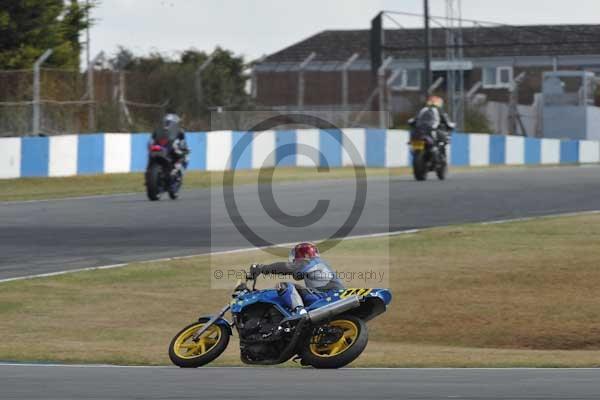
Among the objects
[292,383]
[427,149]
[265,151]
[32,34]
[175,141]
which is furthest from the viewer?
[32,34]

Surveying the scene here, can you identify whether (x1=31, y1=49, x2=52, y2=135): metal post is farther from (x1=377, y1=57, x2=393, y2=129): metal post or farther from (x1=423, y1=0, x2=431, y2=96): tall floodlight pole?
(x1=423, y1=0, x2=431, y2=96): tall floodlight pole

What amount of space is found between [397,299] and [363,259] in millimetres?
2813

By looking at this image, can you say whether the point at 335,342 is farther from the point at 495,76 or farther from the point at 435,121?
the point at 495,76

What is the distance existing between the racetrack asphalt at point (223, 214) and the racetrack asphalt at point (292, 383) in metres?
6.44

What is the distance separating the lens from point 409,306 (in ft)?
45.6

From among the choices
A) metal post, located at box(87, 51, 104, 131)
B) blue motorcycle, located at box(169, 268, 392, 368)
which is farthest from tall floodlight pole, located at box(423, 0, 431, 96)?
blue motorcycle, located at box(169, 268, 392, 368)

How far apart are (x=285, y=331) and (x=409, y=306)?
4584mm

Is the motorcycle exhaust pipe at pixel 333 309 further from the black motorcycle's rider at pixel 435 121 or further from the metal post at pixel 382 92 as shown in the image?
the metal post at pixel 382 92

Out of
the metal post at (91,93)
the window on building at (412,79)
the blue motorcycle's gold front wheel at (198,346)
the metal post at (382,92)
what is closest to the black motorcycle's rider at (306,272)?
the blue motorcycle's gold front wheel at (198,346)

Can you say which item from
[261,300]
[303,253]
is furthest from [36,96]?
[261,300]

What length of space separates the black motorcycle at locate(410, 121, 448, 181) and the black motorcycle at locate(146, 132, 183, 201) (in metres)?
5.64

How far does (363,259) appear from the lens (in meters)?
17.1

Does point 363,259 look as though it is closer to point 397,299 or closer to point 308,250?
point 397,299

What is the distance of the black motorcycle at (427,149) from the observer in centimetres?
2681
